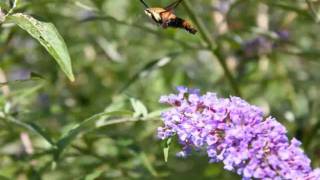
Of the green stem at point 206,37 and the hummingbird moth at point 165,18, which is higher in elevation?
the green stem at point 206,37

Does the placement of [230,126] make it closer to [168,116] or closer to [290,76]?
[168,116]

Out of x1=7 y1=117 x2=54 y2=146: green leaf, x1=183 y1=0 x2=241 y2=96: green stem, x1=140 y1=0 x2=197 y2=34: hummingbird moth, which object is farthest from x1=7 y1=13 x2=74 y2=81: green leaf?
x1=183 y1=0 x2=241 y2=96: green stem

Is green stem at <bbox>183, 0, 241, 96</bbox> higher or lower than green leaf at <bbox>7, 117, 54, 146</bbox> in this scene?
higher

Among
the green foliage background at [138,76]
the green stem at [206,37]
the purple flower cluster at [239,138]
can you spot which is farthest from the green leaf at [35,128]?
the green stem at [206,37]

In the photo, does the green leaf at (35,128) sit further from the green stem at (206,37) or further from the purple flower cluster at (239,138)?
the green stem at (206,37)

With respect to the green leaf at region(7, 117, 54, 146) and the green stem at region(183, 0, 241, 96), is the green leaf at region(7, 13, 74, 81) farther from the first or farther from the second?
the green stem at region(183, 0, 241, 96)
